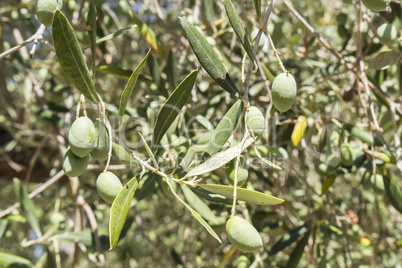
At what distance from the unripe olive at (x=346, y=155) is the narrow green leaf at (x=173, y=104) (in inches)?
22.0

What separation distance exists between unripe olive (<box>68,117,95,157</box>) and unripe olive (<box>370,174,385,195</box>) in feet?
2.67

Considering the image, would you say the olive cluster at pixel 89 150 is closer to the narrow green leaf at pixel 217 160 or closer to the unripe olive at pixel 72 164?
the unripe olive at pixel 72 164

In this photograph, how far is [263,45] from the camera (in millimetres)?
1380

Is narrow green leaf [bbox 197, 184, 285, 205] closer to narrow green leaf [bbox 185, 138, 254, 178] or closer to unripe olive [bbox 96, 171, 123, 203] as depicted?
narrow green leaf [bbox 185, 138, 254, 178]

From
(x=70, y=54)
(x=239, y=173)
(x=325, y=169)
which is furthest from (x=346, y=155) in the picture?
(x=70, y=54)

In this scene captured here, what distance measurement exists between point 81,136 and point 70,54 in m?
0.17

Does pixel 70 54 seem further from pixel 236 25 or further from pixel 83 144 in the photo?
pixel 236 25

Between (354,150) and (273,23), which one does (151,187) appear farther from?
(273,23)

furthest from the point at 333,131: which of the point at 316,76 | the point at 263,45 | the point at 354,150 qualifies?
the point at 263,45

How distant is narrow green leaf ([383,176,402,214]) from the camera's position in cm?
111

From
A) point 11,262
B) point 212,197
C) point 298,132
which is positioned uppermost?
point 212,197

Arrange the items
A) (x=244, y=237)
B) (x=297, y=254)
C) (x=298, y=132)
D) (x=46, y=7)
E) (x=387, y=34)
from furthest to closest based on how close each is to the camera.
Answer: (x=297, y=254), (x=298, y=132), (x=387, y=34), (x=46, y=7), (x=244, y=237)

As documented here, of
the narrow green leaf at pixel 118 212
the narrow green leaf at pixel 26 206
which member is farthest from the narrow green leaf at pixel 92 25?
the narrow green leaf at pixel 26 206

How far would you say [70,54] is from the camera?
777 mm
